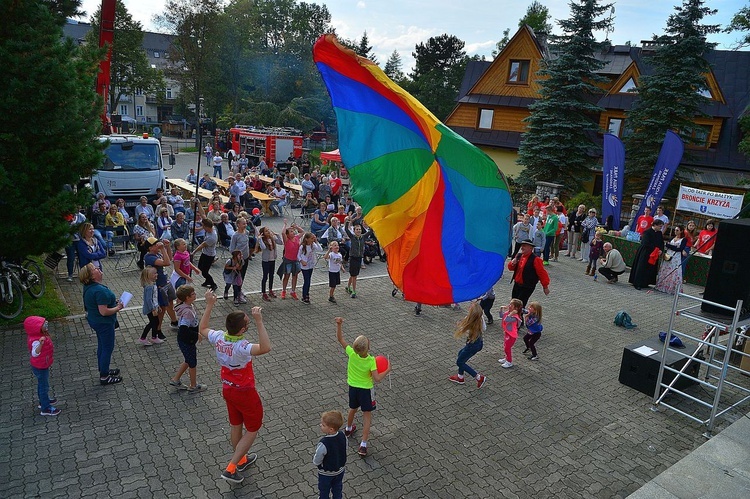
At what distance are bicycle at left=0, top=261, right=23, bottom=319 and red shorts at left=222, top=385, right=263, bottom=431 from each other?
21.4 ft

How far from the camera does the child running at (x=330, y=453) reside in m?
4.87

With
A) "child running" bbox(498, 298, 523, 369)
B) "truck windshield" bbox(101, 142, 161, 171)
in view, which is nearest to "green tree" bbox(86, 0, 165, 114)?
"truck windshield" bbox(101, 142, 161, 171)

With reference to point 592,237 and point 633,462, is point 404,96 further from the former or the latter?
point 592,237

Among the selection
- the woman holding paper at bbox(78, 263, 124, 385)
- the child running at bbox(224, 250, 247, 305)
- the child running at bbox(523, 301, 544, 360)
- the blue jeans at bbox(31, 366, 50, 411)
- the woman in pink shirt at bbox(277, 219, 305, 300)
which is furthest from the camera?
the woman in pink shirt at bbox(277, 219, 305, 300)

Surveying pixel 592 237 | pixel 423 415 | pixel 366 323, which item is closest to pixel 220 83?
pixel 592 237

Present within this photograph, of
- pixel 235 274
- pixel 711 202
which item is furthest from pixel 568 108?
pixel 235 274

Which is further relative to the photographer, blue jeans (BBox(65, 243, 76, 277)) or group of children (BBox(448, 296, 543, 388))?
blue jeans (BBox(65, 243, 76, 277))

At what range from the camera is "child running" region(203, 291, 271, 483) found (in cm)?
546

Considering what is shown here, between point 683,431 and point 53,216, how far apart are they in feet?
35.8

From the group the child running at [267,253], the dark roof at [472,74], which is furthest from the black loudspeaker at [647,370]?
the dark roof at [472,74]

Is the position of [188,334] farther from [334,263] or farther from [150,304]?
[334,263]

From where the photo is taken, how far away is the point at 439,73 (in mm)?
51844

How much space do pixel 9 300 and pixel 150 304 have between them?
3.34m

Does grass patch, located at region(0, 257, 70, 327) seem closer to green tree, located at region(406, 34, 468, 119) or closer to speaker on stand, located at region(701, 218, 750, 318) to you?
speaker on stand, located at region(701, 218, 750, 318)
